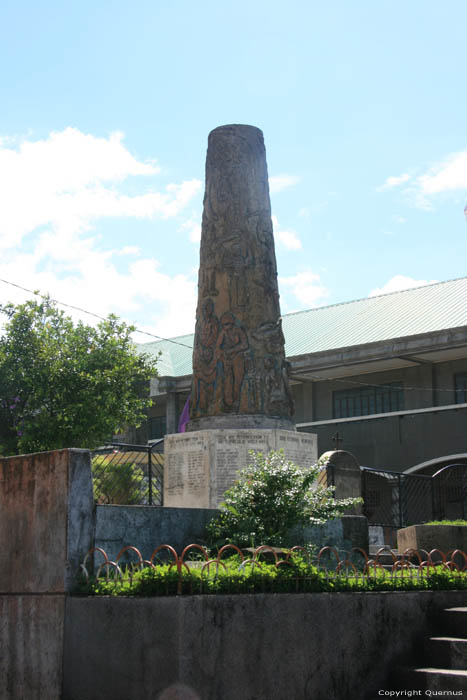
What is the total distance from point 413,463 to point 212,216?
61.0 ft

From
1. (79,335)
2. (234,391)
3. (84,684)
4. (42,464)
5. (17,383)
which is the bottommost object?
(84,684)

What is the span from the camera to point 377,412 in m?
32.3

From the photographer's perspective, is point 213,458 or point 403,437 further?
point 403,437

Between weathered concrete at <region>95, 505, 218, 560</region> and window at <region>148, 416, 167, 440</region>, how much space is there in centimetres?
2872

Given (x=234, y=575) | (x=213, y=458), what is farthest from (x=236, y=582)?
(x=213, y=458)

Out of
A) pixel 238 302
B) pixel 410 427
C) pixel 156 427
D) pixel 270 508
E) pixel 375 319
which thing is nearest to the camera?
pixel 270 508

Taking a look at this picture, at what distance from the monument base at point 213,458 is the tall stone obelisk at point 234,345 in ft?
0.05

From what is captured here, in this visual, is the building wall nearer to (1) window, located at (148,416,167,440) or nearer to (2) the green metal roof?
(2) the green metal roof

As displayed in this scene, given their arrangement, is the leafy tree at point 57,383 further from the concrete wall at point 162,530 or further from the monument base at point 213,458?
the concrete wall at point 162,530

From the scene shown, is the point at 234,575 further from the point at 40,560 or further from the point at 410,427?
the point at 410,427

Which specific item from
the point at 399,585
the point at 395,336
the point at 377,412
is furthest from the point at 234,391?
the point at 377,412

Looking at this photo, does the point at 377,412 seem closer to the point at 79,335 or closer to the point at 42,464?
the point at 79,335

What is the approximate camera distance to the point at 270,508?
30.5ft

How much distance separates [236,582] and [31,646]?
1.94 metres
